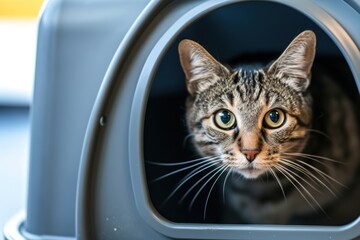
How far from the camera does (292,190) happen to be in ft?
2.86

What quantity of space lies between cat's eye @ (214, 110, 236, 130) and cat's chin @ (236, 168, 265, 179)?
80 mm

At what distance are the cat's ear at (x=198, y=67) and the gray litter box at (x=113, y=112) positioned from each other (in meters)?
0.02

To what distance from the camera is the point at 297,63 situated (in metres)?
0.82

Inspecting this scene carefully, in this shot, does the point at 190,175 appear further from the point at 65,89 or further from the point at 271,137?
the point at 65,89

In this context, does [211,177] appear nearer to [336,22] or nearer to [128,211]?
[128,211]

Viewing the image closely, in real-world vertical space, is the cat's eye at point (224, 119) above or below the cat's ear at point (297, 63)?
below

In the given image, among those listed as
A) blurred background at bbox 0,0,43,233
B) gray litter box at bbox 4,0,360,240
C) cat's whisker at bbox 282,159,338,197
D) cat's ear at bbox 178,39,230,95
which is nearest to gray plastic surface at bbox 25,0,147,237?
gray litter box at bbox 4,0,360,240

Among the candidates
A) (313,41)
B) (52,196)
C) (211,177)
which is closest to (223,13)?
(313,41)

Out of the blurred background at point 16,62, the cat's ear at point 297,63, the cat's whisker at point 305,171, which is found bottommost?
the cat's whisker at point 305,171

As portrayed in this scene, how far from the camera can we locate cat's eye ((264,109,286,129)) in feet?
2.71

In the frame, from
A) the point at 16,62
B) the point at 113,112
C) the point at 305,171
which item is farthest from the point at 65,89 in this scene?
the point at 16,62

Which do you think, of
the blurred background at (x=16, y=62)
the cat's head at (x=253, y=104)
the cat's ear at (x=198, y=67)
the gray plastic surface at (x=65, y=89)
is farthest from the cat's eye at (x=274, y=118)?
the blurred background at (x=16, y=62)

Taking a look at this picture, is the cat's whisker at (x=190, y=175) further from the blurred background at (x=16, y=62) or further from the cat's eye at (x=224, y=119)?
the blurred background at (x=16, y=62)

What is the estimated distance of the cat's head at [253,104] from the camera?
32.1 inches
